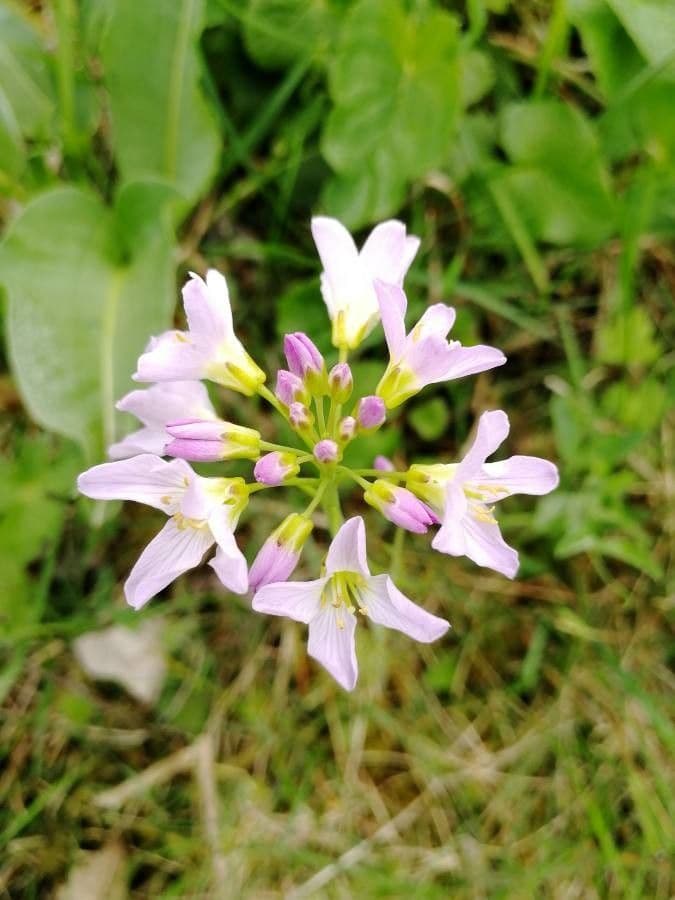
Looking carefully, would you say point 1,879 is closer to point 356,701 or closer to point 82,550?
point 82,550

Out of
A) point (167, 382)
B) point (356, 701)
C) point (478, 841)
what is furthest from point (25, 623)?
point (478, 841)

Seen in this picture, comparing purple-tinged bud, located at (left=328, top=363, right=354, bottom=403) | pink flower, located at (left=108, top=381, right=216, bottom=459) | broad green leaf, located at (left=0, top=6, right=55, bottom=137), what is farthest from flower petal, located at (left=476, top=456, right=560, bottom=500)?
broad green leaf, located at (left=0, top=6, right=55, bottom=137)

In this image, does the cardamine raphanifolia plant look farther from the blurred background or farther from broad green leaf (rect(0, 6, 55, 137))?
broad green leaf (rect(0, 6, 55, 137))

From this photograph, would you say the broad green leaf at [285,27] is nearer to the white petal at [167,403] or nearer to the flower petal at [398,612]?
the white petal at [167,403]

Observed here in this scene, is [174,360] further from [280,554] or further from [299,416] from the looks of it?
[280,554]

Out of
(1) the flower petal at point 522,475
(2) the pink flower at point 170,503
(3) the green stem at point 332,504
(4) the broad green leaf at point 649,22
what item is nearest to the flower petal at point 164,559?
(2) the pink flower at point 170,503
